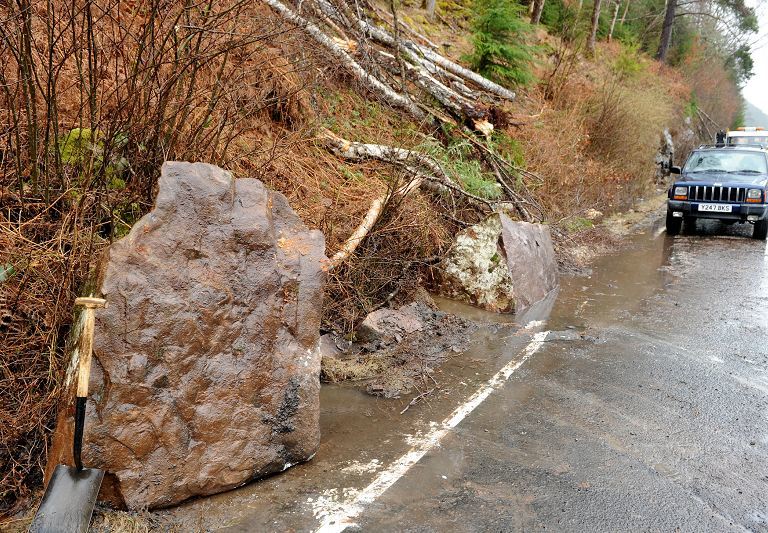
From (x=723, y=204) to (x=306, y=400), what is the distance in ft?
41.1

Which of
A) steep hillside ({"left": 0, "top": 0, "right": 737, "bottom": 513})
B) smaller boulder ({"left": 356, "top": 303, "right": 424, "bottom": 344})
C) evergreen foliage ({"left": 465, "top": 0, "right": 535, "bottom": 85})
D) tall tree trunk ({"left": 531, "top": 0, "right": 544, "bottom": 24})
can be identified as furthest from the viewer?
tall tree trunk ({"left": 531, "top": 0, "right": 544, "bottom": 24})

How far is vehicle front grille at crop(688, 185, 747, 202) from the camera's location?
13328 millimetres

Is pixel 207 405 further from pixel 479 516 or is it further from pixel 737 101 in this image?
pixel 737 101

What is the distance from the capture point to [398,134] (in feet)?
A: 35.1

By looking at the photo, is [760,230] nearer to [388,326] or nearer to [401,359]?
[388,326]

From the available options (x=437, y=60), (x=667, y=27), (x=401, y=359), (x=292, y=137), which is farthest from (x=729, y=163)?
(x=667, y=27)

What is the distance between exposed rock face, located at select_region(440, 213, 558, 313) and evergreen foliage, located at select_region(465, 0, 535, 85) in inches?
228

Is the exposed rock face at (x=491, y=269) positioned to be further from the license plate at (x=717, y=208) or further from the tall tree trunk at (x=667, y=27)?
the tall tree trunk at (x=667, y=27)

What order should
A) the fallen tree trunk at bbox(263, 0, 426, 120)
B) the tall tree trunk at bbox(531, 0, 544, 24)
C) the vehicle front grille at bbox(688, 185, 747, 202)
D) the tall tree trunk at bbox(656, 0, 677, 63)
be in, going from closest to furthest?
the fallen tree trunk at bbox(263, 0, 426, 120) → the vehicle front grille at bbox(688, 185, 747, 202) → the tall tree trunk at bbox(531, 0, 544, 24) → the tall tree trunk at bbox(656, 0, 677, 63)

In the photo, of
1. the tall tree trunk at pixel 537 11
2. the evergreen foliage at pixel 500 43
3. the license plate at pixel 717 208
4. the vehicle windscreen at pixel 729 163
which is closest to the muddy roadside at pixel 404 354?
the evergreen foliage at pixel 500 43

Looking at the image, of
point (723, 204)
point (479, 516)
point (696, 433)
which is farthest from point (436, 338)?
point (723, 204)

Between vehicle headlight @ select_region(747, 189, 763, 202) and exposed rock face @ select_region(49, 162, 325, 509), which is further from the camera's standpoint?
vehicle headlight @ select_region(747, 189, 763, 202)

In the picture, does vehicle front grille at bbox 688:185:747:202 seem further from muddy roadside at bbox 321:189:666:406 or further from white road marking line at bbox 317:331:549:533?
white road marking line at bbox 317:331:549:533

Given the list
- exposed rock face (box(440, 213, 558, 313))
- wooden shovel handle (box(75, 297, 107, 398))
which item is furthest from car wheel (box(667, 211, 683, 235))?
wooden shovel handle (box(75, 297, 107, 398))
